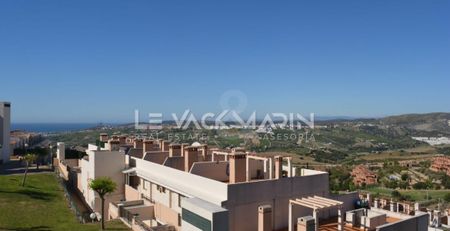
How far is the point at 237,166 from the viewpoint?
57.1ft

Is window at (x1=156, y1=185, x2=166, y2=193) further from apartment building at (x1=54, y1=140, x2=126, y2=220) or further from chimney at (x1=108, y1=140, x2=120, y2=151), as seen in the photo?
chimney at (x1=108, y1=140, x2=120, y2=151)

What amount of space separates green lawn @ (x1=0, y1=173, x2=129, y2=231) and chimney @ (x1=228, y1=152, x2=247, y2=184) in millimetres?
5764

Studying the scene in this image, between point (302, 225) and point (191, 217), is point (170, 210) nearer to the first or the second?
point (191, 217)

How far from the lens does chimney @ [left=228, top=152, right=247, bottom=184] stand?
1717cm

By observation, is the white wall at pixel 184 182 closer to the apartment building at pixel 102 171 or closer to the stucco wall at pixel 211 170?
the stucco wall at pixel 211 170

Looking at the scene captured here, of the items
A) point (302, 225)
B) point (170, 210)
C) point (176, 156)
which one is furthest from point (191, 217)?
point (176, 156)

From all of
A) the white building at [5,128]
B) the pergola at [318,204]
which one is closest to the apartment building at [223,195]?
the pergola at [318,204]

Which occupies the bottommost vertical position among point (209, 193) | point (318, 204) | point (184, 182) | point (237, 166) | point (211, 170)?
point (318, 204)

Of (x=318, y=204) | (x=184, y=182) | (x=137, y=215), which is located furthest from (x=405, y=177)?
(x=137, y=215)

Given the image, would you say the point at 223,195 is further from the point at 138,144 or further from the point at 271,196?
the point at 138,144

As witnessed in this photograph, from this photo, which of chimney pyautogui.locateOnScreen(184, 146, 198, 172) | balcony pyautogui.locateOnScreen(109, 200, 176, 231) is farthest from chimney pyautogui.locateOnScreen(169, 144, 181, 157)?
balcony pyautogui.locateOnScreen(109, 200, 176, 231)

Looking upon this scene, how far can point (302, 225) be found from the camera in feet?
42.0

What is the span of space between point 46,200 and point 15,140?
91.3 feet

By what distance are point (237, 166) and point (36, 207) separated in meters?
12.5
